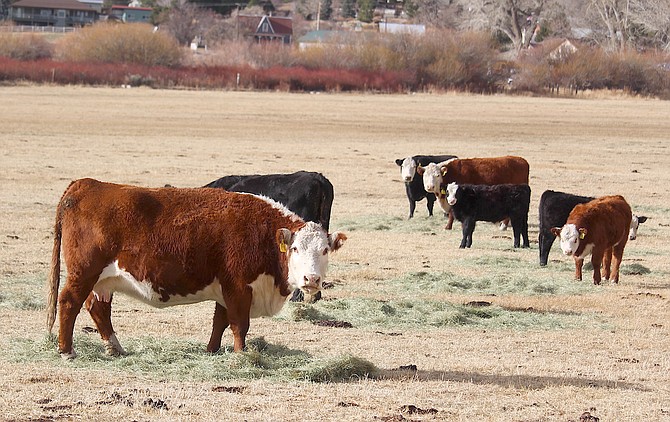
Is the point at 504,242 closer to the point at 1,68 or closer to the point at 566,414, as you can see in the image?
the point at 566,414

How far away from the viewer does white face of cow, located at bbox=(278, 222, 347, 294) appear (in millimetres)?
9484

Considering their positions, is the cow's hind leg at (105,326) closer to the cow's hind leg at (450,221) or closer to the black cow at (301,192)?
the black cow at (301,192)

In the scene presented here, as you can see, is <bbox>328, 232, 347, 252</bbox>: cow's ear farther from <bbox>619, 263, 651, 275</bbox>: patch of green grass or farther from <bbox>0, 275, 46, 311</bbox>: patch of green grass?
<bbox>619, 263, 651, 275</bbox>: patch of green grass

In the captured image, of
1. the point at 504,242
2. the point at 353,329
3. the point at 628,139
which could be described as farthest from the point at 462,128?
the point at 353,329

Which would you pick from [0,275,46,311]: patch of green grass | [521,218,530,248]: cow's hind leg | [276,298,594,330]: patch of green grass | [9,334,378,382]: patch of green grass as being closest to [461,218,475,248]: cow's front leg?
[521,218,530,248]: cow's hind leg

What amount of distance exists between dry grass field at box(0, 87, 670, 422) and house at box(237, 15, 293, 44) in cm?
11013

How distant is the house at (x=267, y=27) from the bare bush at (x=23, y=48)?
2036 inches

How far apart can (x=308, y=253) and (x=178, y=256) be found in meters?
1.12

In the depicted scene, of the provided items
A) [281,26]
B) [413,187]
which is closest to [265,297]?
[413,187]

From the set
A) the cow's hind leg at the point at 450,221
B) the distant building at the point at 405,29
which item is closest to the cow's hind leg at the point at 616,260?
the cow's hind leg at the point at 450,221

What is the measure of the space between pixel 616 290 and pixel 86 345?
7.51 metres

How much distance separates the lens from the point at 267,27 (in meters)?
146

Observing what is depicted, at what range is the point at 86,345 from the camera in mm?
10180

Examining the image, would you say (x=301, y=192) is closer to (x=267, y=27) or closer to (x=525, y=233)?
(x=525, y=233)
